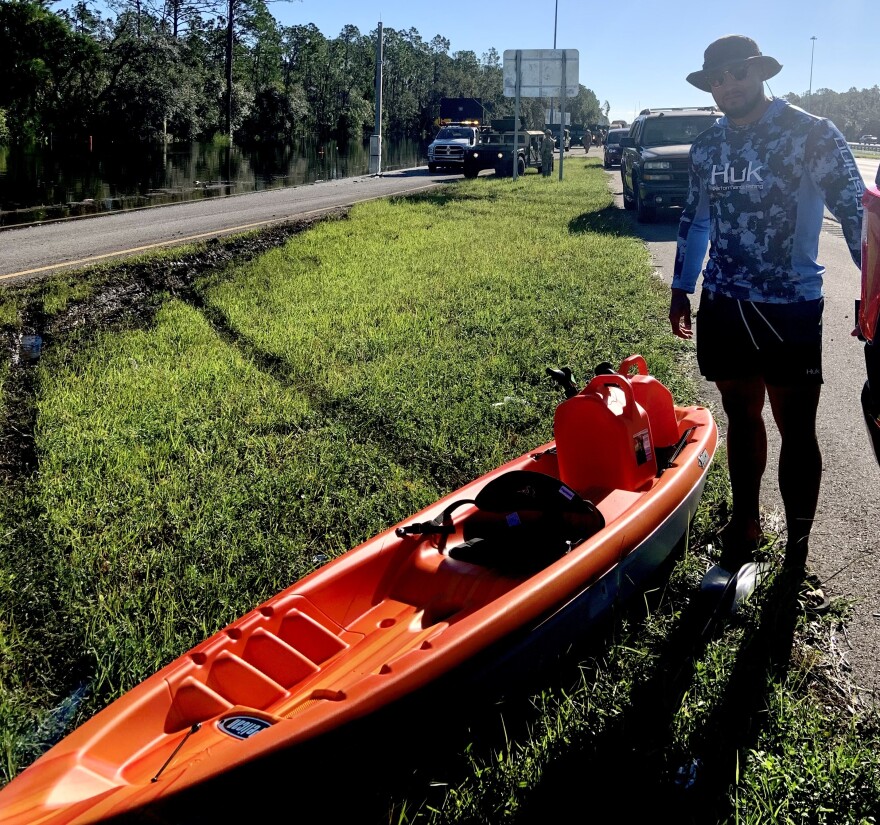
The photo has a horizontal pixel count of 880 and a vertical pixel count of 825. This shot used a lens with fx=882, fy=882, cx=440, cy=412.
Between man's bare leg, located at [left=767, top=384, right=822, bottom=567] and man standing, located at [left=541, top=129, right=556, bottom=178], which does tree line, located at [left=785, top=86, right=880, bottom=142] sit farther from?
man's bare leg, located at [left=767, top=384, right=822, bottom=567]

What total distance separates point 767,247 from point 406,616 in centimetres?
199

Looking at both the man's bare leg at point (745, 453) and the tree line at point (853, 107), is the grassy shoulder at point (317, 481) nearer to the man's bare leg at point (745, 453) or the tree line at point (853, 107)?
the man's bare leg at point (745, 453)

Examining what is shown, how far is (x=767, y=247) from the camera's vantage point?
3447 millimetres

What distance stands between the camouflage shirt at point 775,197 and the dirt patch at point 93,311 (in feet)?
12.7

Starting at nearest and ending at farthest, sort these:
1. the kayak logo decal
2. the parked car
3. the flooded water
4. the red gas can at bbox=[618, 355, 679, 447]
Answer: the kayak logo decal → the red gas can at bbox=[618, 355, 679, 447] → the flooded water → the parked car

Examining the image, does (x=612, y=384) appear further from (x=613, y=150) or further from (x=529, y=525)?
(x=613, y=150)

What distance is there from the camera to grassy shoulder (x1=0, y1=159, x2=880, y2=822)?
2785mm

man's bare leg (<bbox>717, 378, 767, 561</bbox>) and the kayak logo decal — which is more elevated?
man's bare leg (<bbox>717, 378, 767, 561</bbox>)

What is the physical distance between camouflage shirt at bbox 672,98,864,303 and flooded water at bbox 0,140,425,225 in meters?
14.1

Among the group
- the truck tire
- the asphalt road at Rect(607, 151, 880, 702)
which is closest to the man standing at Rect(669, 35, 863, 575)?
the asphalt road at Rect(607, 151, 880, 702)

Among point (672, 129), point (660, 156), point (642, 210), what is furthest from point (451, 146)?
point (660, 156)

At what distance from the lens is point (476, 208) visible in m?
19.0

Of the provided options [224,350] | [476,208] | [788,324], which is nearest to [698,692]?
[788,324]

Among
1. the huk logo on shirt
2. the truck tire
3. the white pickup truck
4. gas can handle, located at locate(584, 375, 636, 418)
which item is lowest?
gas can handle, located at locate(584, 375, 636, 418)
